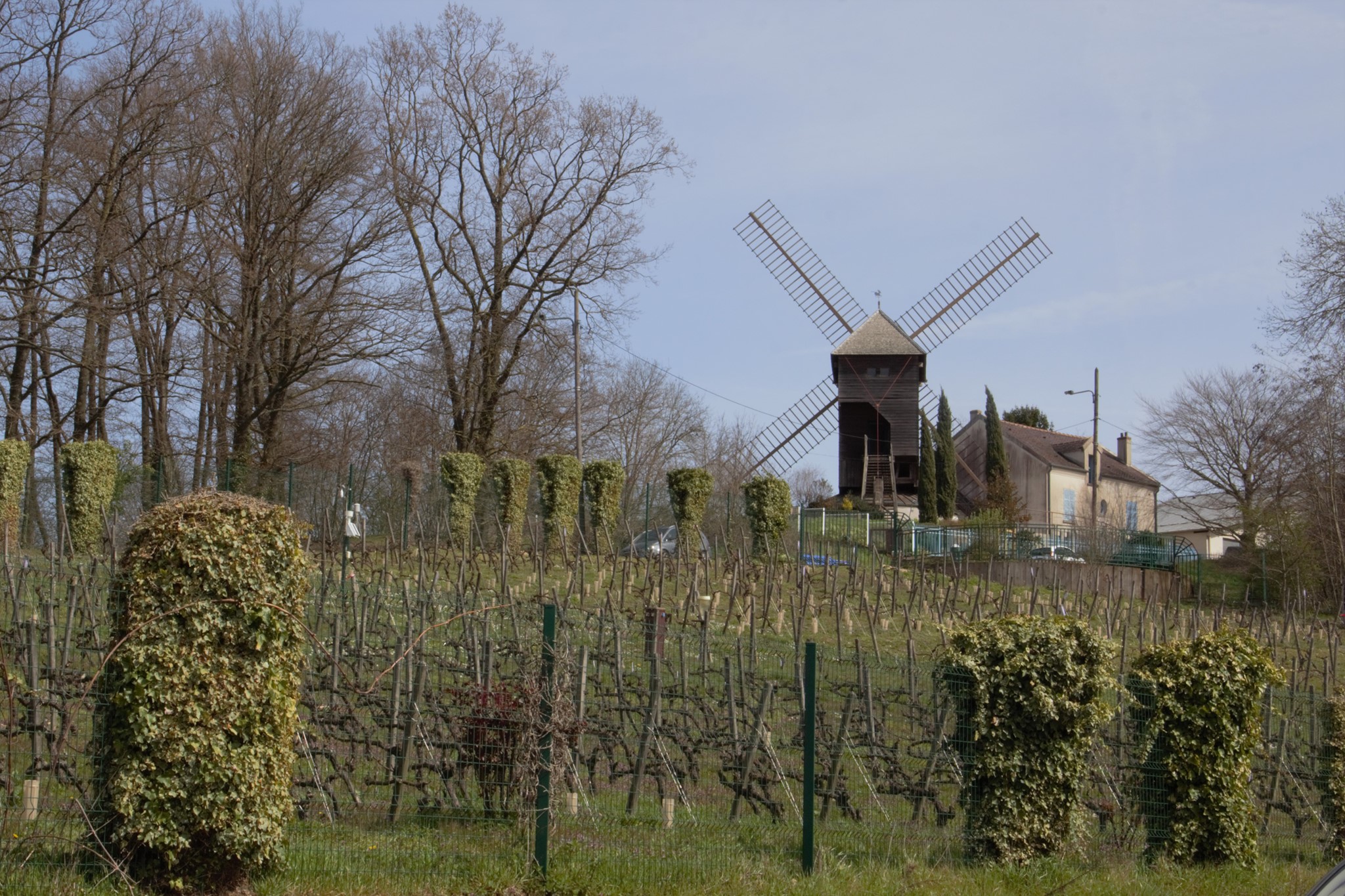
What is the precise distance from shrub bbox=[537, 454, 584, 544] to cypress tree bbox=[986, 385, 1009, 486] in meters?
27.9

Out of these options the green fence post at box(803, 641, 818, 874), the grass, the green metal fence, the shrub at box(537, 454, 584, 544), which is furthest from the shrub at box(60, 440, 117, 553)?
the green fence post at box(803, 641, 818, 874)

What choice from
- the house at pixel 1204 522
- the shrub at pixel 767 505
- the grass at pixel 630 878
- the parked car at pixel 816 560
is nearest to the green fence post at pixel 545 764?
the grass at pixel 630 878

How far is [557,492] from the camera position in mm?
25656

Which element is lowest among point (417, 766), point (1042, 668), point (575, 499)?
point (417, 766)

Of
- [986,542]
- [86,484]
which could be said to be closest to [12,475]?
[86,484]

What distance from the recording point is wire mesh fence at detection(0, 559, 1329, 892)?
709 cm

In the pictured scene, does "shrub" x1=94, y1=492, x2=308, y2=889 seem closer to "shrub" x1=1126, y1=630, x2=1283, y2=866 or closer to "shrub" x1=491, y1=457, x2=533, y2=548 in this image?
"shrub" x1=1126, y1=630, x2=1283, y2=866

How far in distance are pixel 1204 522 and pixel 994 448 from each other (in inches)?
338

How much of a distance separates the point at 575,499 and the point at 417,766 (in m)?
17.9

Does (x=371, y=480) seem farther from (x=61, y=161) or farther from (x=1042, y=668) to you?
(x=1042, y=668)

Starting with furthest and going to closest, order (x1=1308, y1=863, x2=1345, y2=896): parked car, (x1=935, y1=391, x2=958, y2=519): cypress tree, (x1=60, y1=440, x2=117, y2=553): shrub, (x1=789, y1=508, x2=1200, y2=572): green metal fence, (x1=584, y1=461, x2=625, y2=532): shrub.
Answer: (x1=935, y1=391, x2=958, y2=519): cypress tree → (x1=789, y1=508, x2=1200, y2=572): green metal fence → (x1=584, y1=461, x2=625, y2=532): shrub → (x1=60, y1=440, x2=117, y2=553): shrub → (x1=1308, y1=863, x2=1345, y2=896): parked car

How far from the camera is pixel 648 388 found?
50.4 meters

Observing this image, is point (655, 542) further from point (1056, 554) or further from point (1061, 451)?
point (1061, 451)

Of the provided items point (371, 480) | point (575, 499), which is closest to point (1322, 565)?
point (575, 499)
